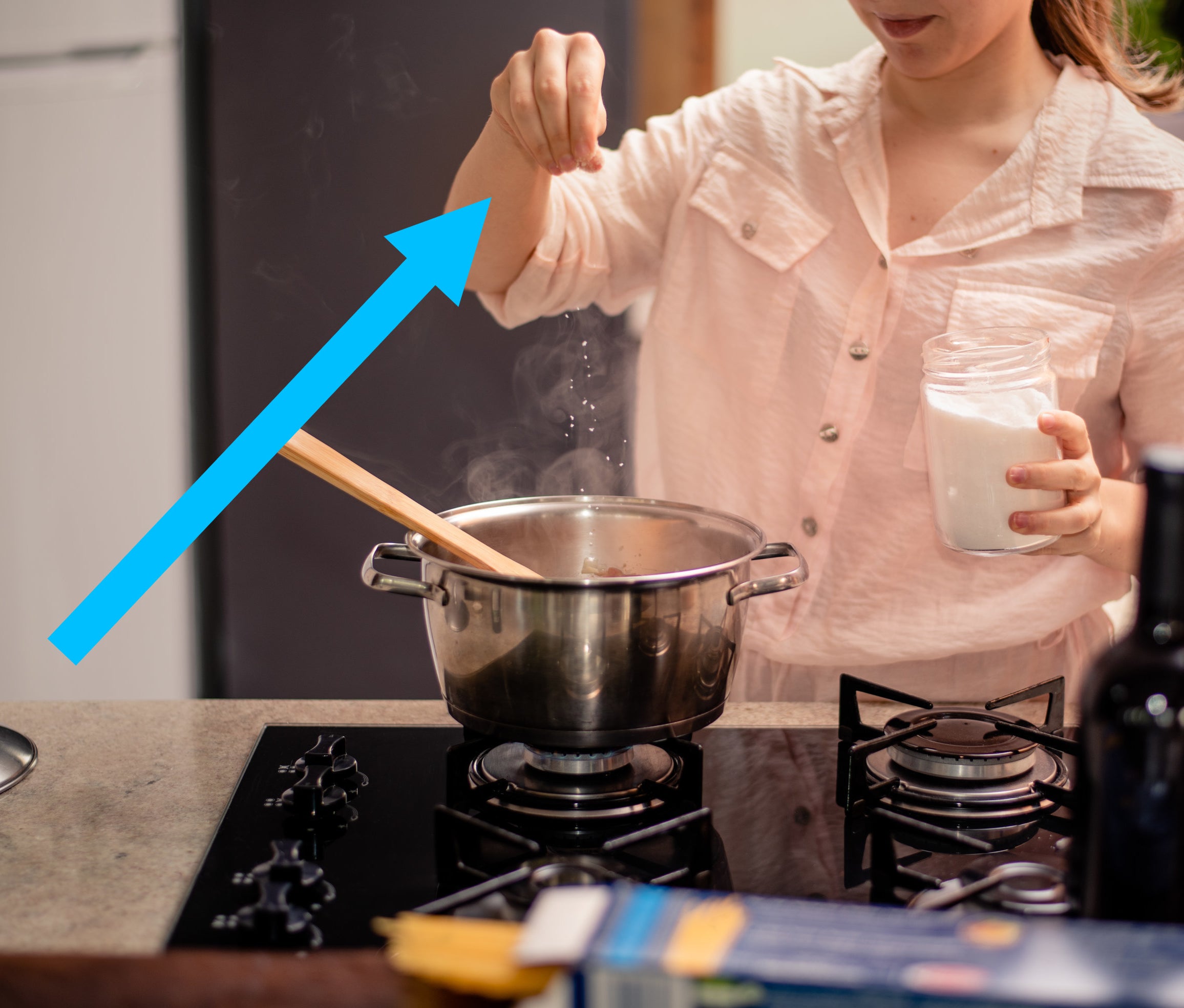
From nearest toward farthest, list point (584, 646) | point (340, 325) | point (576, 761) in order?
1. point (584, 646)
2. point (576, 761)
3. point (340, 325)

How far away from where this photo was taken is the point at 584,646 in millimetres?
789

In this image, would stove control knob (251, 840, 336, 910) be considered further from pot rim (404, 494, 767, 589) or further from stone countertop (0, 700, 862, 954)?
pot rim (404, 494, 767, 589)

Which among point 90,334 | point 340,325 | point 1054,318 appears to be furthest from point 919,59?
point 90,334

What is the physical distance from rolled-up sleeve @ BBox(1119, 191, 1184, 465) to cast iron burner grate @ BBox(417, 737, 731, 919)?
709 millimetres

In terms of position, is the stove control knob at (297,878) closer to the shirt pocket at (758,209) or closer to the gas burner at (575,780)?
the gas burner at (575,780)

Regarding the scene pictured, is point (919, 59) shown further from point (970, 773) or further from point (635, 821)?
point (635, 821)

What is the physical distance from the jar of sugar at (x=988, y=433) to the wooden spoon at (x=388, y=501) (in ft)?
1.33

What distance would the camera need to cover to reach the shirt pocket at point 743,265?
138 centimetres

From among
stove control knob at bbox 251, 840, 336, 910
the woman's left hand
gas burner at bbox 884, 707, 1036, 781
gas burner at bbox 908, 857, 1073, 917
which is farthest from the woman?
stove control knob at bbox 251, 840, 336, 910

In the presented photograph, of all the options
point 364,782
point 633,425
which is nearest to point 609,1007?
point 364,782

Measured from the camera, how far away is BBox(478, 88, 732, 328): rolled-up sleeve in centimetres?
139

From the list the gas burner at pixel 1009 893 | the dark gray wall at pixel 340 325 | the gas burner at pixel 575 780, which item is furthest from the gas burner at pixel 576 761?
the dark gray wall at pixel 340 325

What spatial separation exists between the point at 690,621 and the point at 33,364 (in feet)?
5.77

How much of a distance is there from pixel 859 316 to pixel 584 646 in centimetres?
72
